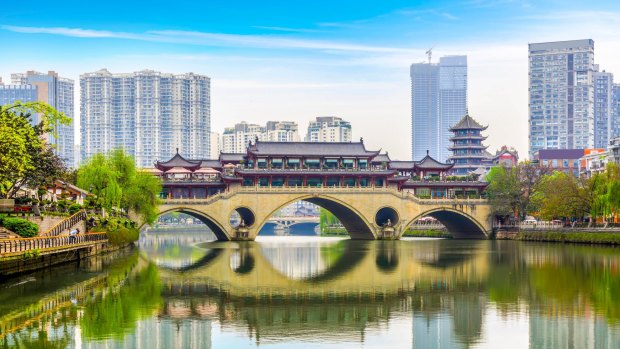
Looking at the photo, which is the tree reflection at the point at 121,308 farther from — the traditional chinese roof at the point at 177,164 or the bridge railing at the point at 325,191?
the traditional chinese roof at the point at 177,164

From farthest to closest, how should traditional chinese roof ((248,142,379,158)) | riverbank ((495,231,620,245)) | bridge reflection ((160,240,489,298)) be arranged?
traditional chinese roof ((248,142,379,158))
riverbank ((495,231,620,245))
bridge reflection ((160,240,489,298))

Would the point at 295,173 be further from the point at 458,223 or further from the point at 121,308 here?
the point at 121,308

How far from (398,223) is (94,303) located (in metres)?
58.7

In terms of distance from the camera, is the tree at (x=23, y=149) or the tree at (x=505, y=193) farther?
the tree at (x=505, y=193)

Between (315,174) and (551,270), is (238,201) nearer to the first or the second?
(315,174)

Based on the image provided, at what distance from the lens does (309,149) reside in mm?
90000

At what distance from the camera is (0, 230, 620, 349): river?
26.0 meters

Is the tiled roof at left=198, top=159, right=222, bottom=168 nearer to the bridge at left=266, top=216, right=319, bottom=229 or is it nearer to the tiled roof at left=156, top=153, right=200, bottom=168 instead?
the tiled roof at left=156, top=153, right=200, bottom=168

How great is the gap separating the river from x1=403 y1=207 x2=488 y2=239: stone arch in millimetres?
37126

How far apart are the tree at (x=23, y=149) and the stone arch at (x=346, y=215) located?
34.3 metres

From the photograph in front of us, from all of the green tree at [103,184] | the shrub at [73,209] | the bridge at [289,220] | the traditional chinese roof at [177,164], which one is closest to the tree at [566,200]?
the traditional chinese roof at [177,164]

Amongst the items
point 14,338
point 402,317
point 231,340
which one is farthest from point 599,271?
point 14,338

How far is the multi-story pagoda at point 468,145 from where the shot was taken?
415ft

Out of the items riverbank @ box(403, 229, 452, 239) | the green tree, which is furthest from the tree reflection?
riverbank @ box(403, 229, 452, 239)
